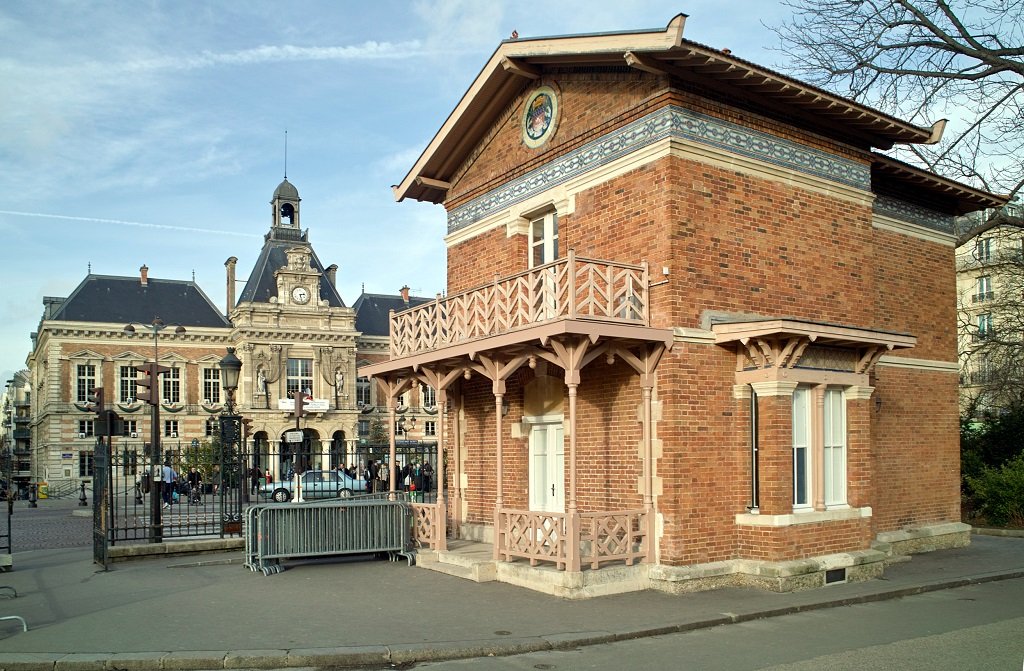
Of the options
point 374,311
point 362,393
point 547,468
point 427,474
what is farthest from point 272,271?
point 547,468

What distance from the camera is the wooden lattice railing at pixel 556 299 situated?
11.8m

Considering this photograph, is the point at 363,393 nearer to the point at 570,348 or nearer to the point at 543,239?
the point at 543,239

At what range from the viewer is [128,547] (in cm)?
1532

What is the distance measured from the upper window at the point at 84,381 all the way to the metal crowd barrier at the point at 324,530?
5026 centimetres

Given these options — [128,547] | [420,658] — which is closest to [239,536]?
[128,547]

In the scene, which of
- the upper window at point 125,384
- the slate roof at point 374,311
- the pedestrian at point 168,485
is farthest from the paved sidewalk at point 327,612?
the slate roof at point 374,311

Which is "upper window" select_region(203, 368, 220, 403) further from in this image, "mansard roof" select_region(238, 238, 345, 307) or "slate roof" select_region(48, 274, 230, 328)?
"mansard roof" select_region(238, 238, 345, 307)

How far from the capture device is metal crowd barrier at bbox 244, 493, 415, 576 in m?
13.8

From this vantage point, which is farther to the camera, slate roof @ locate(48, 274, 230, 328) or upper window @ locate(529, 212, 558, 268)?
slate roof @ locate(48, 274, 230, 328)

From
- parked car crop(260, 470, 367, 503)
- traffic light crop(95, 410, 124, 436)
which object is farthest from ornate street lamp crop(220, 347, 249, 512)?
parked car crop(260, 470, 367, 503)

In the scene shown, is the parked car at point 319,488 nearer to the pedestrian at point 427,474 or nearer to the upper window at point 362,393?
the pedestrian at point 427,474

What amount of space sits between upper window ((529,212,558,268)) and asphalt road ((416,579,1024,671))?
6885 millimetres

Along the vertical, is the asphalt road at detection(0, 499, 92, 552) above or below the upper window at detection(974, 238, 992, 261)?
below

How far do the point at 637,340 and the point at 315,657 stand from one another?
573 centimetres
